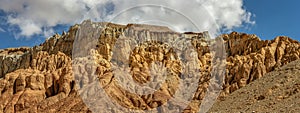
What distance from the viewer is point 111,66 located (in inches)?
3105

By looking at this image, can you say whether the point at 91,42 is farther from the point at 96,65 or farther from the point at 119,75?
the point at 119,75

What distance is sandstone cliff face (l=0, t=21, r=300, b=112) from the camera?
6341 cm

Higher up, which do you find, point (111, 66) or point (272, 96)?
point (111, 66)

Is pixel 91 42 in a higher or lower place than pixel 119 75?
higher

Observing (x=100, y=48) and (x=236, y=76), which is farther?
(x=100, y=48)

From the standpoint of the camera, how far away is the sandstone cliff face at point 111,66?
6341 centimetres

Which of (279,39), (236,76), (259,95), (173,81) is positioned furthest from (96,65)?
(259,95)

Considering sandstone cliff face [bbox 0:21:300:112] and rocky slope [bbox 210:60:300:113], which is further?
sandstone cliff face [bbox 0:21:300:112]

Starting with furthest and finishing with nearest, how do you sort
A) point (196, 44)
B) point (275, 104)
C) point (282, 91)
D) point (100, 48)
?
point (196, 44)
point (100, 48)
point (282, 91)
point (275, 104)

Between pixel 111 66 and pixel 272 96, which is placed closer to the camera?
pixel 272 96

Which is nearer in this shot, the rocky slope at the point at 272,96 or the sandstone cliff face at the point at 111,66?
the rocky slope at the point at 272,96

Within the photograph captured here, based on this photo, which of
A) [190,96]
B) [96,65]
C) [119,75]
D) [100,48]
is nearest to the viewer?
[190,96]

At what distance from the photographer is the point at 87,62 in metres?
78.6

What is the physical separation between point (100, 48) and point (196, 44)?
65.6ft
